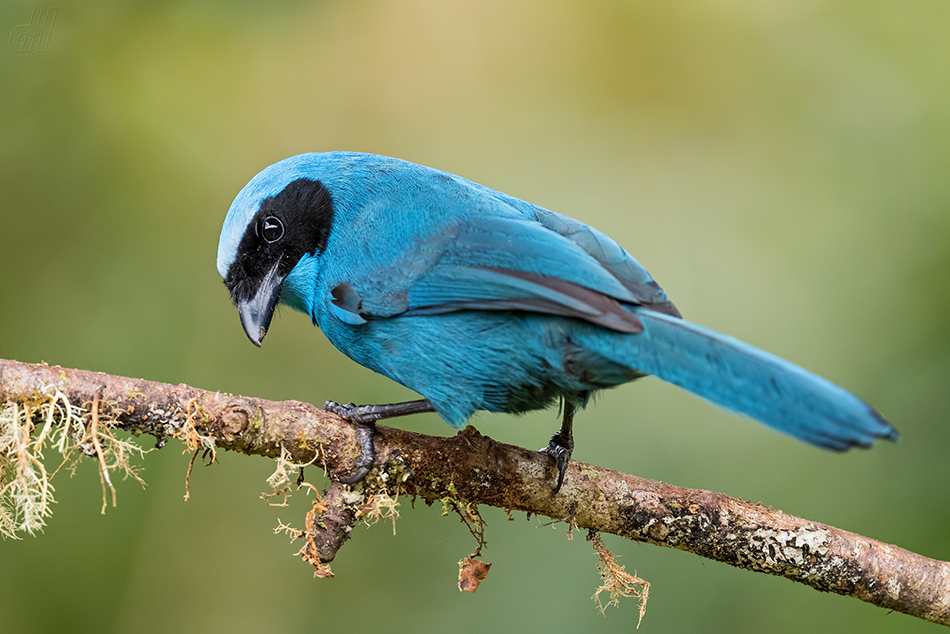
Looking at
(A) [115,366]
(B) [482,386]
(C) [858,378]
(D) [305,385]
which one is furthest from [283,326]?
(C) [858,378]

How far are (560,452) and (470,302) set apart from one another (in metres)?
0.68

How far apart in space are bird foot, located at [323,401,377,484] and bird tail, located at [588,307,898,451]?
0.89 meters

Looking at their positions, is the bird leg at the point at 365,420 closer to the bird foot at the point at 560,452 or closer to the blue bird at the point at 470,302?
the blue bird at the point at 470,302

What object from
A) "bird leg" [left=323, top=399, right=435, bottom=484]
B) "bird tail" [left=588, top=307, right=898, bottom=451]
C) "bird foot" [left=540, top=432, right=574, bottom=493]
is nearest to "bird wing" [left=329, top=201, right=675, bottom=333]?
"bird tail" [left=588, top=307, right=898, bottom=451]

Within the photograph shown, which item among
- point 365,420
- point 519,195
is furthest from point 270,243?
point 519,195

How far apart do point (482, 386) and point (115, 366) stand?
2.54m

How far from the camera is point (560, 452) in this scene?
9.98ft

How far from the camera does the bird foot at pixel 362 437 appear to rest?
275cm

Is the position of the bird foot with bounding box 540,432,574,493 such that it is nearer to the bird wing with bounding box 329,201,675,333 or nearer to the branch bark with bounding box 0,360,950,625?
the branch bark with bounding box 0,360,950,625

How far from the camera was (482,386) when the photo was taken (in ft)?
9.84

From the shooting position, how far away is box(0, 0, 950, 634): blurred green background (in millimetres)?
4191

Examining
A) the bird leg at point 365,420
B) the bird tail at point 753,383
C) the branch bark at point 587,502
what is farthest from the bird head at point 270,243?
the bird tail at point 753,383

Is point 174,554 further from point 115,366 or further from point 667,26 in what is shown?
point 667,26

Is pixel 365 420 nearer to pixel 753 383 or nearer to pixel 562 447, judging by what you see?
pixel 562 447
